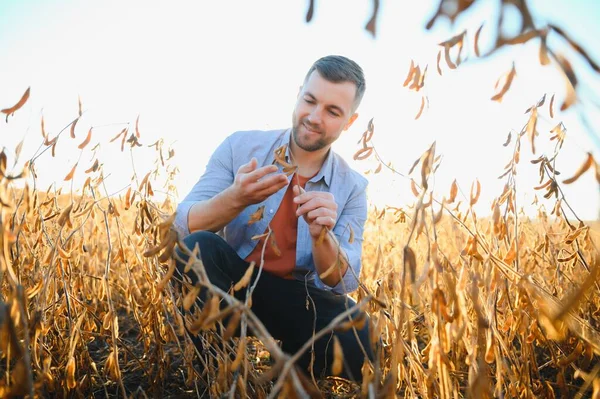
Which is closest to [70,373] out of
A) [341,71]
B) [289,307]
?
[289,307]

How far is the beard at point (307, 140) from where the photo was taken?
6.10ft

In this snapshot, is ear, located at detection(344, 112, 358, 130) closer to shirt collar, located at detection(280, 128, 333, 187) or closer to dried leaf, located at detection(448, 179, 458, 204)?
shirt collar, located at detection(280, 128, 333, 187)

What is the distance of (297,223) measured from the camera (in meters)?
1.85

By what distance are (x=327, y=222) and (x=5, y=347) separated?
2.50 feet

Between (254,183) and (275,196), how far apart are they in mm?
579

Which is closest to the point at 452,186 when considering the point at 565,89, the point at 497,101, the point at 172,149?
the point at 497,101

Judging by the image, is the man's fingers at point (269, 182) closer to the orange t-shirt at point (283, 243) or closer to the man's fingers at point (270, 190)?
the man's fingers at point (270, 190)

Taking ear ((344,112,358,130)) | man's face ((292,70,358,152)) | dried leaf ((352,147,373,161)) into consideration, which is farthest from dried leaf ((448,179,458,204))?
ear ((344,112,358,130))

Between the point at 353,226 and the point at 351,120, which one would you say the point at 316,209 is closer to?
the point at 353,226

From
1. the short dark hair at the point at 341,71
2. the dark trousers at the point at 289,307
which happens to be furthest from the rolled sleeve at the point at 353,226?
the short dark hair at the point at 341,71

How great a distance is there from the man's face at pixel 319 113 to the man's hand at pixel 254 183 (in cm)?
63

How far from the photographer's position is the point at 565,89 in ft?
1.35

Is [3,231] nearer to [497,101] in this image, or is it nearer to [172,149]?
[497,101]

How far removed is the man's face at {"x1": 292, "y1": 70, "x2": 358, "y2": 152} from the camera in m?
1.85
